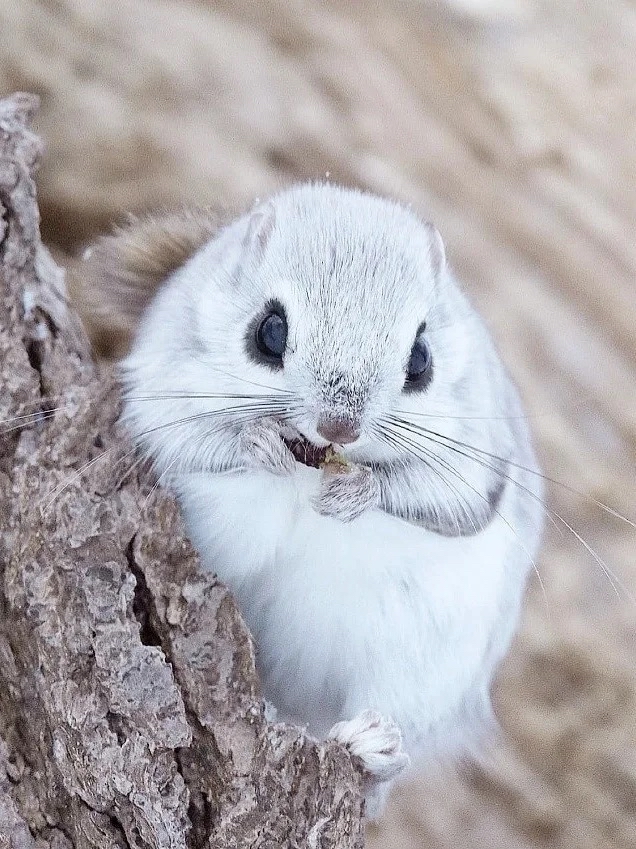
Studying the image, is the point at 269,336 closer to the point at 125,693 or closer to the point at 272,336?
the point at 272,336

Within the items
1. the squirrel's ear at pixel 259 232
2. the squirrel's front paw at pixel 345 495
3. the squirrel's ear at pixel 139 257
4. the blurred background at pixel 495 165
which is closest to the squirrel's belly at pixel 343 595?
the squirrel's front paw at pixel 345 495

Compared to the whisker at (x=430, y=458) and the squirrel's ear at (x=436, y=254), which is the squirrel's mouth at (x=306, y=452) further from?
the squirrel's ear at (x=436, y=254)

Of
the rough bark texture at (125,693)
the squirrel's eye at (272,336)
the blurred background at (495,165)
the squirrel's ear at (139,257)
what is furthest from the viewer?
the blurred background at (495,165)

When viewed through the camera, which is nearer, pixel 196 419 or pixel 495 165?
pixel 196 419

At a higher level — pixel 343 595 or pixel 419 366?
pixel 419 366

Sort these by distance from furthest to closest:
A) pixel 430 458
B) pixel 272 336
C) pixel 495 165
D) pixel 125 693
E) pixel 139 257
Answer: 1. pixel 495 165
2. pixel 139 257
3. pixel 430 458
4. pixel 272 336
5. pixel 125 693

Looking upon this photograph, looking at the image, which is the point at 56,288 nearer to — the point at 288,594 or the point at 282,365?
the point at 282,365

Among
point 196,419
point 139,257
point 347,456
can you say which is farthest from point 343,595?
point 139,257

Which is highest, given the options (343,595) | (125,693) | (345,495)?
(345,495)
